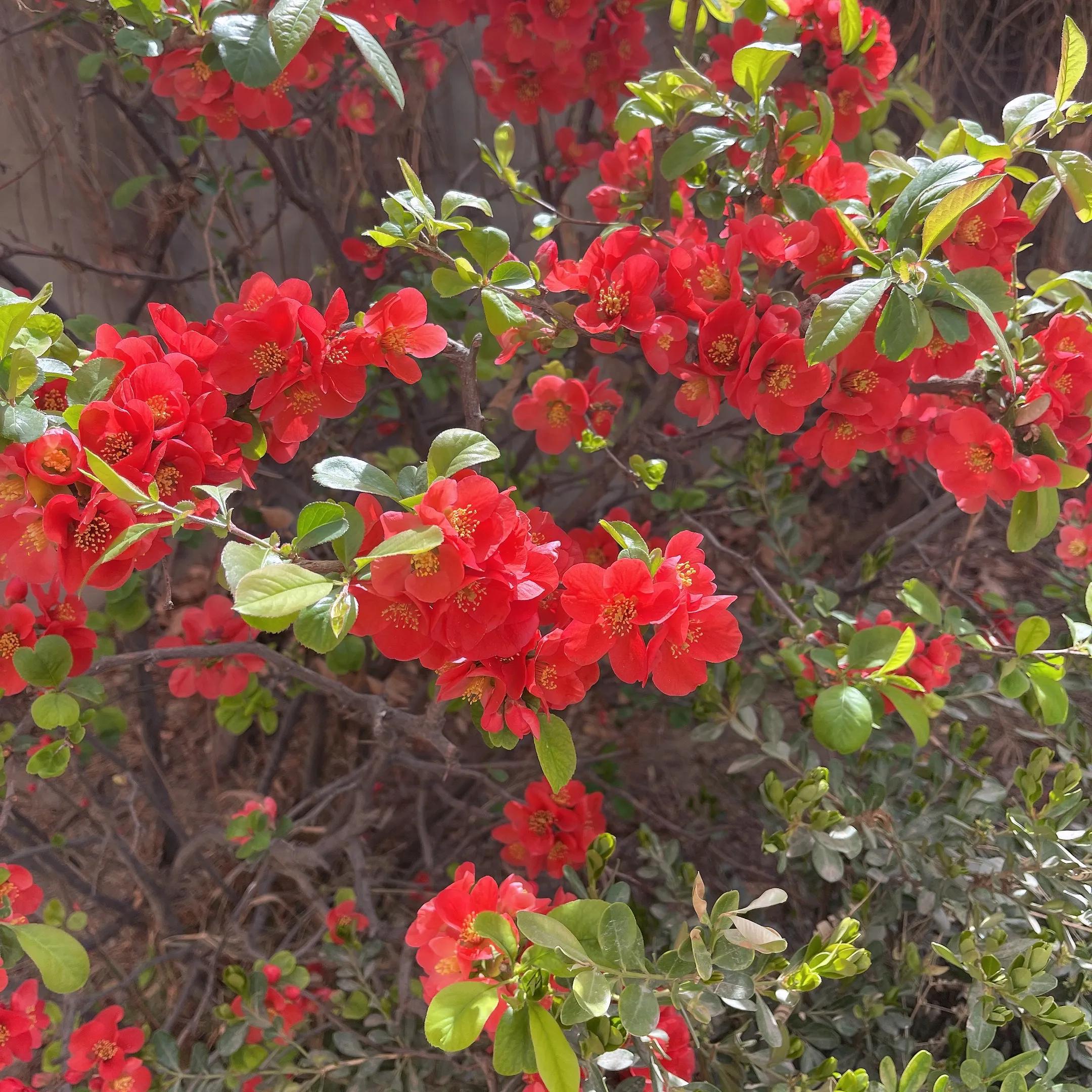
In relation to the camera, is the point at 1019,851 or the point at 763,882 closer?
the point at 1019,851

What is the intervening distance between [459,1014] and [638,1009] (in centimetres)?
13

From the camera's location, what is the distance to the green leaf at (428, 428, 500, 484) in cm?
58

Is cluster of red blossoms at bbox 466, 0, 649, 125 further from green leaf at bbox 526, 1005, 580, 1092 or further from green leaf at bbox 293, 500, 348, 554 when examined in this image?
green leaf at bbox 526, 1005, 580, 1092

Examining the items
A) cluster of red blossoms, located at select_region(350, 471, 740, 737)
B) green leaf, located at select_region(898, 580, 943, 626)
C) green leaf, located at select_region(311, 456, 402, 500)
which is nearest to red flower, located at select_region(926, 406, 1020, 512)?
green leaf, located at select_region(898, 580, 943, 626)

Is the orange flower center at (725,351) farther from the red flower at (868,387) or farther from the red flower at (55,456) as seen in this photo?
the red flower at (55,456)

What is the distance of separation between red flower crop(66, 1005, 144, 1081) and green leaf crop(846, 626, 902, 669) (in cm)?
96

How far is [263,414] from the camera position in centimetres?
72

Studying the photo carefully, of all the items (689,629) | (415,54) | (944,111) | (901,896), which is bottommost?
(901,896)

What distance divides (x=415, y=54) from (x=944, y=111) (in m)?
1.18

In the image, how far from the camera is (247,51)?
631mm

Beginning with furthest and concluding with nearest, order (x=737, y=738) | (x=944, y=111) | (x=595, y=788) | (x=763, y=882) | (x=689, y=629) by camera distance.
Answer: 1. (x=944, y=111)
2. (x=737, y=738)
3. (x=595, y=788)
4. (x=763, y=882)
5. (x=689, y=629)

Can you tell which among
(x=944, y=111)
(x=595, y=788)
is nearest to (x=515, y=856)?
(x=595, y=788)

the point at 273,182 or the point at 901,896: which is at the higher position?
the point at 273,182

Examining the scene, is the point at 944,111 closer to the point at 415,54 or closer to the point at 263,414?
the point at 415,54
